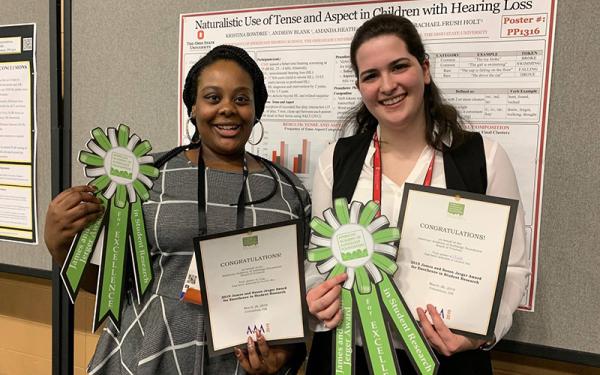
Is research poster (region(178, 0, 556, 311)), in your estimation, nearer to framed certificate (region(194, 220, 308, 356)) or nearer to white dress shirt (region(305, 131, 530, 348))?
white dress shirt (region(305, 131, 530, 348))

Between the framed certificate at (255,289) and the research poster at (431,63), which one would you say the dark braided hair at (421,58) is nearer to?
the research poster at (431,63)

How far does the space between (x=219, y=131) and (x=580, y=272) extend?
915mm

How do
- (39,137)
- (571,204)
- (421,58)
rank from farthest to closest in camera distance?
(39,137)
(571,204)
(421,58)

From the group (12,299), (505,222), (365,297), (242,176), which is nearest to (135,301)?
(242,176)

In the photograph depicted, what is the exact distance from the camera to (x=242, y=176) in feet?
3.47

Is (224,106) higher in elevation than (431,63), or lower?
lower

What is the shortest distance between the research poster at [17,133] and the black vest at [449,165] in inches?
→ 46.6

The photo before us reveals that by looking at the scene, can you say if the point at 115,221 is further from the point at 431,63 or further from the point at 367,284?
the point at 431,63

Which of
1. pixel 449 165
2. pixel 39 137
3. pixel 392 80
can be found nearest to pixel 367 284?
pixel 449 165

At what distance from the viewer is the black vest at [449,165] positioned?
0.92m

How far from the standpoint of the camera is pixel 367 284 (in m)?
0.88

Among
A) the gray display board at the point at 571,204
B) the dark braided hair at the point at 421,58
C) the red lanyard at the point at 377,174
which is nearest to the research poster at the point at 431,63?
the gray display board at the point at 571,204

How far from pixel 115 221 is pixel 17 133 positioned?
35.4 inches

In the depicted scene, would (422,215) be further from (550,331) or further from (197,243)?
(550,331)
